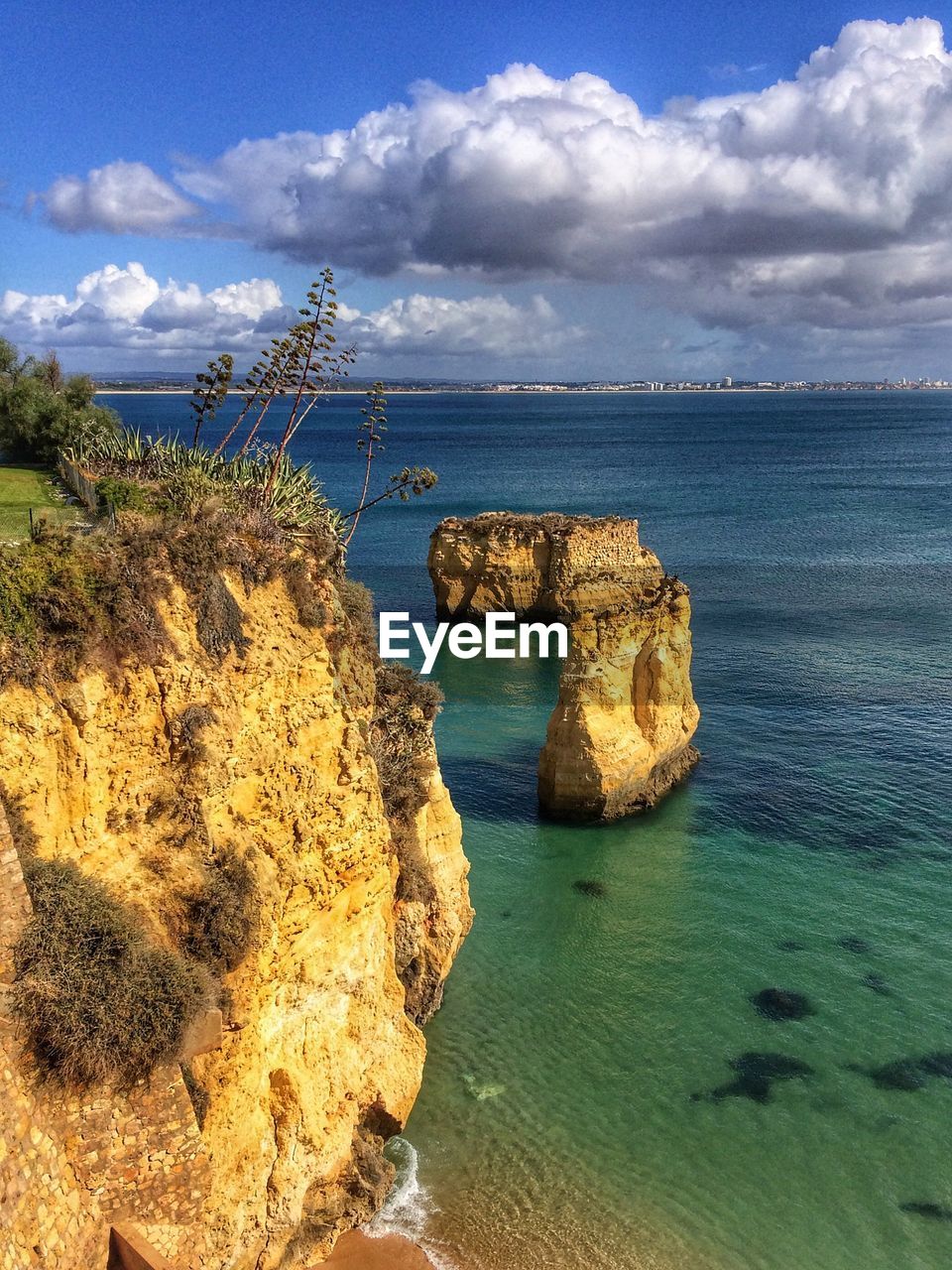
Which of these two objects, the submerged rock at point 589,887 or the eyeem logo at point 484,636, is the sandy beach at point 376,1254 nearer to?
the submerged rock at point 589,887

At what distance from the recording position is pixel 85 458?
1584 centimetres

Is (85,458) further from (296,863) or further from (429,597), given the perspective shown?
(429,597)

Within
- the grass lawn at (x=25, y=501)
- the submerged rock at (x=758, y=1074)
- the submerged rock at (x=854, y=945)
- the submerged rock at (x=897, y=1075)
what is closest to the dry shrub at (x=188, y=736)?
the grass lawn at (x=25, y=501)

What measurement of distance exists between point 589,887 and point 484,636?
26.9 metres

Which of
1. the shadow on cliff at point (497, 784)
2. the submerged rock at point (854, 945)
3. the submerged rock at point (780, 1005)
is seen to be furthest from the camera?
the shadow on cliff at point (497, 784)

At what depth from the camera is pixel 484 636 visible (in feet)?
164

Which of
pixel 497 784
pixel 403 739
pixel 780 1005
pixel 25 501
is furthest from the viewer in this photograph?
pixel 497 784

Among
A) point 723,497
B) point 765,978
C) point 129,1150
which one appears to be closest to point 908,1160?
point 765,978

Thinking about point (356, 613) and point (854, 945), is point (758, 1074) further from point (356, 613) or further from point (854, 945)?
point (356, 613)

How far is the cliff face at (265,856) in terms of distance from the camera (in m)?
9.93

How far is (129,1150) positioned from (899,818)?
74.7 ft

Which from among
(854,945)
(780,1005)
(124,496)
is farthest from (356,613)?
(854,945)

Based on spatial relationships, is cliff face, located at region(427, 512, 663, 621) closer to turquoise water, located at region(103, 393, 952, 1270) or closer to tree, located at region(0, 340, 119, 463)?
turquoise water, located at region(103, 393, 952, 1270)

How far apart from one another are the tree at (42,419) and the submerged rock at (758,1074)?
17546 mm
